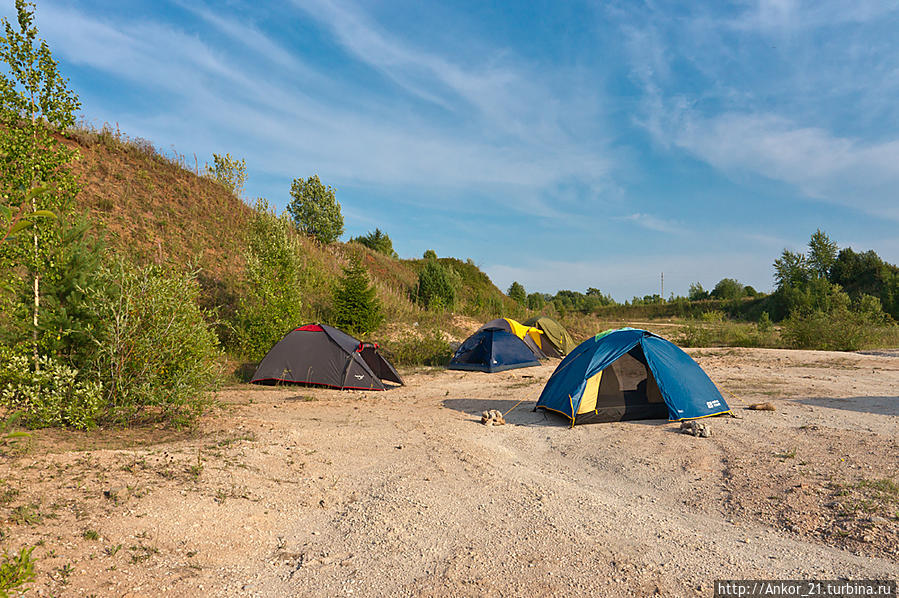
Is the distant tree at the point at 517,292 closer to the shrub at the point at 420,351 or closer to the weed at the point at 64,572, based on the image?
the shrub at the point at 420,351

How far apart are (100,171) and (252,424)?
2223cm

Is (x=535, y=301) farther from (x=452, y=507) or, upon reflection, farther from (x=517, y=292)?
(x=452, y=507)

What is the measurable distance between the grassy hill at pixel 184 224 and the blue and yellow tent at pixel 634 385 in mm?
12120

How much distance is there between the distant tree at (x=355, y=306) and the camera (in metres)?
18.8

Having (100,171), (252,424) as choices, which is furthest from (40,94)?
(100,171)

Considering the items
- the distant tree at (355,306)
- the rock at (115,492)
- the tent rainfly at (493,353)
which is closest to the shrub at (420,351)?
the tent rainfly at (493,353)

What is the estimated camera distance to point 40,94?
5910mm

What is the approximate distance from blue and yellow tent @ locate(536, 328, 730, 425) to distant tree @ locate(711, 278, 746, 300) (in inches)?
2426

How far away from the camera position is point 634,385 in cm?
846

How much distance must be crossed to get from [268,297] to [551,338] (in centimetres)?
1128

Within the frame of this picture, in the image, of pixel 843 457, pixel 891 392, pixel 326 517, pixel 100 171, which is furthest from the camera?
pixel 100 171

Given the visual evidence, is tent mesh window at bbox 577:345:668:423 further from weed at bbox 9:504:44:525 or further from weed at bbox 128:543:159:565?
weed at bbox 9:504:44:525

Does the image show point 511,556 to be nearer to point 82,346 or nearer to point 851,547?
point 851,547

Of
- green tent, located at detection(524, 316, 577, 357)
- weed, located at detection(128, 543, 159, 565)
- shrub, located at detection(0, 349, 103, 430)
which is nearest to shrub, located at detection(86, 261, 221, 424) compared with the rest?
shrub, located at detection(0, 349, 103, 430)
